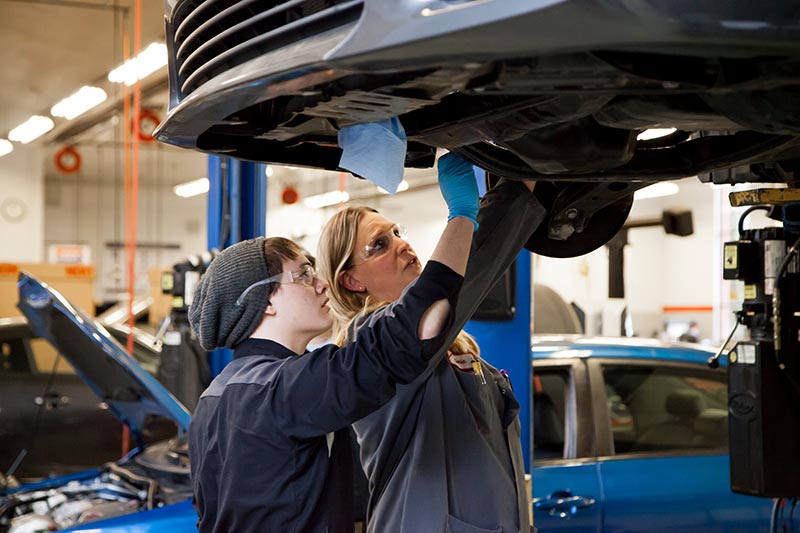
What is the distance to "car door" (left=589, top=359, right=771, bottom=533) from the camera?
3652 millimetres

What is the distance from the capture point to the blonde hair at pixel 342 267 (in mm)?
2457

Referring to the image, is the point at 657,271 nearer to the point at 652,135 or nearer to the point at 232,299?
the point at 652,135

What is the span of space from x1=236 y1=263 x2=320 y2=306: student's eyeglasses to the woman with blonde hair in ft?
0.53

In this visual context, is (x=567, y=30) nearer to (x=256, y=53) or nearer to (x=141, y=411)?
(x=256, y=53)

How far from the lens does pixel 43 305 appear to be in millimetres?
3998

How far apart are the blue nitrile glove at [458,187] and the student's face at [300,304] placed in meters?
0.38

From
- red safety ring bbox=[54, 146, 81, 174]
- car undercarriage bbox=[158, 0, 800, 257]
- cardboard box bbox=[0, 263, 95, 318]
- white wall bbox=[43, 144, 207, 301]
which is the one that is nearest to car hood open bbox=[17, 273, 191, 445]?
car undercarriage bbox=[158, 0, 800, 257]

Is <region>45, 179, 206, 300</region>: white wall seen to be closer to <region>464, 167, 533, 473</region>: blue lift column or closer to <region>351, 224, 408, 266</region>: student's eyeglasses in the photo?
<region>464, 167, 533, 473</region>: blue lift column

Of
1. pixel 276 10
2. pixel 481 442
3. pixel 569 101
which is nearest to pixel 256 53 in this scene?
pixel 276 10

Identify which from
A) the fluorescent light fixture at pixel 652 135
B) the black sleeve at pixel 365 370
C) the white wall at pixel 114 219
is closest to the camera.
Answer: the black sleeve at pixel 365 370

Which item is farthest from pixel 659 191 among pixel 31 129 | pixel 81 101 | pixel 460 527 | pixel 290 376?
A: pixel 290 376

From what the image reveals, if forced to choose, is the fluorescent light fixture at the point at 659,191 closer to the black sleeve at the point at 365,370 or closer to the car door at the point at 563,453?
the car door at the point at 563,453

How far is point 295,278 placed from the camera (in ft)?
7.15

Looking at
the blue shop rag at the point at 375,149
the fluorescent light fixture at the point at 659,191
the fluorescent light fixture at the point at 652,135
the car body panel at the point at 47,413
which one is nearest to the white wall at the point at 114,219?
the fluorescent light fixture at the point at 659,191
